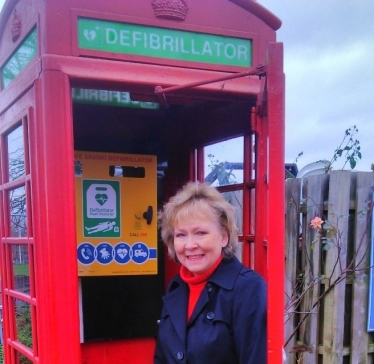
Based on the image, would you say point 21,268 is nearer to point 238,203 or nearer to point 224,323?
point 224,323

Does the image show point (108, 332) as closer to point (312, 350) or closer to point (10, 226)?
point (10, 226)

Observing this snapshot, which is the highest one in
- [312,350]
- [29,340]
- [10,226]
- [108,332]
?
[10,226]

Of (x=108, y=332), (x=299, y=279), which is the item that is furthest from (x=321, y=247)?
(x=108, y=332)

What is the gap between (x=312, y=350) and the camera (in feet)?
10.6

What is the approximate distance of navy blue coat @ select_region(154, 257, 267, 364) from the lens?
147cm

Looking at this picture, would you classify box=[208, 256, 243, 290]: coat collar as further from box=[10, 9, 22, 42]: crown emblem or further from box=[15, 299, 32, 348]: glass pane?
box=[10, 9, 22, 42]: crown emblem

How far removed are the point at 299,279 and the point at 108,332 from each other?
163cm

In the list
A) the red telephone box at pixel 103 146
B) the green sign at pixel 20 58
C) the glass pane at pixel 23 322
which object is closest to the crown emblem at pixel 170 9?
the red telephone box at pixel 103 146

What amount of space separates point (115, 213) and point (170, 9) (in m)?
1.23

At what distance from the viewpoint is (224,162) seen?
2.50 meters

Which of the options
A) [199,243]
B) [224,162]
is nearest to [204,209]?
[199,243]

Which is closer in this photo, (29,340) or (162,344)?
(162,344)

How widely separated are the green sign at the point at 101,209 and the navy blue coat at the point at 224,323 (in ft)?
2.82

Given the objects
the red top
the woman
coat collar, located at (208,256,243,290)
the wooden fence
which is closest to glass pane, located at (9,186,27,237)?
the woman
